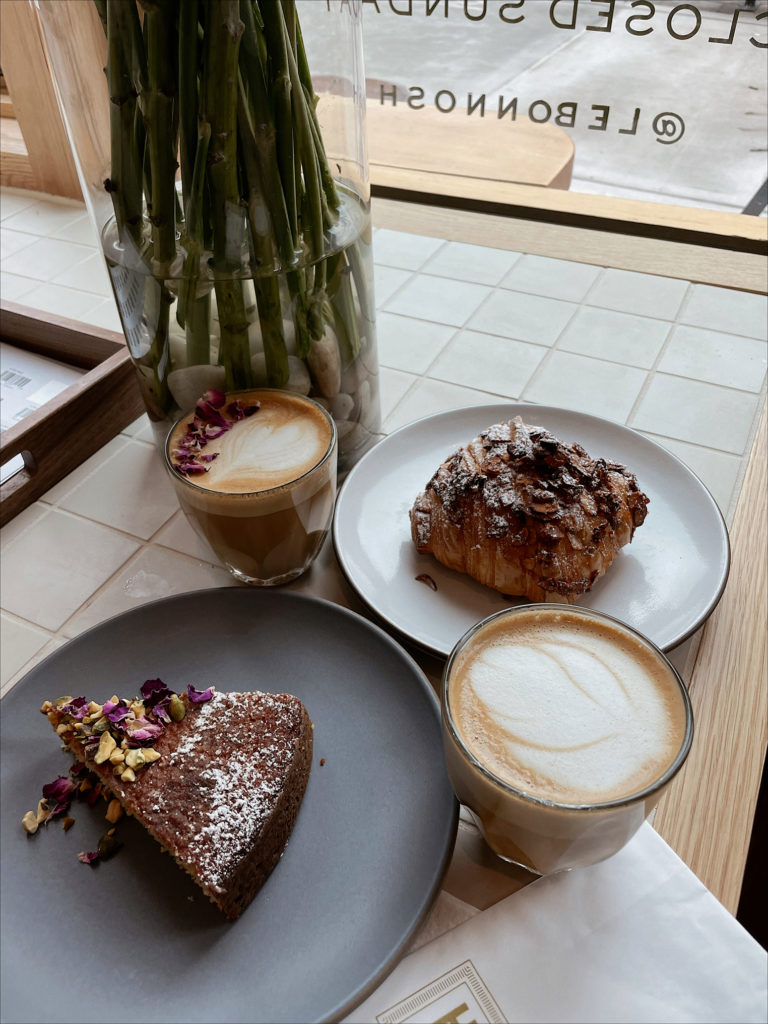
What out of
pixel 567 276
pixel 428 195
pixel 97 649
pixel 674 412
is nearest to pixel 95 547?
pixel 97 649

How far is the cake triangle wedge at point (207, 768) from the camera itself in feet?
1.67

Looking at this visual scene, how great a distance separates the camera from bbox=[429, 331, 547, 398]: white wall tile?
0.99m

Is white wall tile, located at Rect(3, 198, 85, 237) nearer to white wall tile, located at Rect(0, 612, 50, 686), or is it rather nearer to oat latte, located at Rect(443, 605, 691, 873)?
white wall tile, located at Rect(0, 612, 50, 686)

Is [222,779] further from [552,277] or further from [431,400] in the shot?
[552,277]

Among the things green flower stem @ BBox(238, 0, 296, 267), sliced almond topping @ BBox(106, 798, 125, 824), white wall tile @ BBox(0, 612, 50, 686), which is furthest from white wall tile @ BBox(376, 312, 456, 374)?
sliced almond topping @ BBox(106, 798, 125, 824)

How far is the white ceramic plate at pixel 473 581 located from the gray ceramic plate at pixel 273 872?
Result: 0.18 ft

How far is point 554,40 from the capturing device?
122 cm

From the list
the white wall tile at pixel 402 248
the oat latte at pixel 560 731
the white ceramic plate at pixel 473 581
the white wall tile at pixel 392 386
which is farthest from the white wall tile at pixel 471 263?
the oat latte at pixel 560 731

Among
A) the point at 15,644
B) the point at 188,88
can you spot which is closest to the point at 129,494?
the point at 15,644

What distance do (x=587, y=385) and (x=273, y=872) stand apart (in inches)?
26.0

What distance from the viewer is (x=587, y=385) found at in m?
0.97

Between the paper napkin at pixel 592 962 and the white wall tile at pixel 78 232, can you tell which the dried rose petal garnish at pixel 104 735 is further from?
the white wall tile at pixel 78 232

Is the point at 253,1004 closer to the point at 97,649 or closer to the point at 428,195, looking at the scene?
the point at 97,649

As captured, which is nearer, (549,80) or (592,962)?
(592,962)
